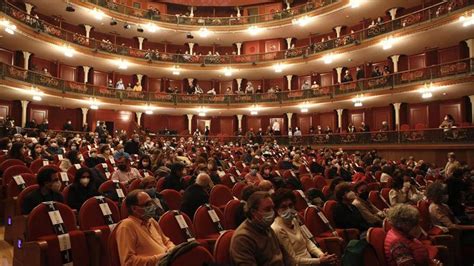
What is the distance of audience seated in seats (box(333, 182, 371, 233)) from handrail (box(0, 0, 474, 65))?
13901 mm

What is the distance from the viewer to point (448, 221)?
15.5 feet

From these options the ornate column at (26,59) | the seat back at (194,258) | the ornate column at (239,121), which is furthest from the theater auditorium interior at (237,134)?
the ornate column at (239,121)

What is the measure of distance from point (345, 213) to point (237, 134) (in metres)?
19.9

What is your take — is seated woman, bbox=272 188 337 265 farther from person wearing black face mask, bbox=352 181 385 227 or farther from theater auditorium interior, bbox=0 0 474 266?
person wearing black face mask, bbox=352 181 385 227

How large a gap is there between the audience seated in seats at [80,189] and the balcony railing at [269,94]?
13.9 metres

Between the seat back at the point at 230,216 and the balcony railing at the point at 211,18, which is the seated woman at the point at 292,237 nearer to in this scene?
the seat back at the point at 230,216

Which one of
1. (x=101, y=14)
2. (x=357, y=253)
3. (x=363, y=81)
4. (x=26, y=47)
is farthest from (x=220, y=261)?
(x=101, y=14)

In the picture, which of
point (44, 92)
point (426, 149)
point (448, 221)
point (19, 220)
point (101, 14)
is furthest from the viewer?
point (101, 14)

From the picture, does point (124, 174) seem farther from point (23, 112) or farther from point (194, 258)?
point (23, 112)

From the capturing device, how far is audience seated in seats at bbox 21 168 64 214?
158 inches

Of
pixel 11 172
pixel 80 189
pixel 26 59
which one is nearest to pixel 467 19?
pixel 80 189

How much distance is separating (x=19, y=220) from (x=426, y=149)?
51.8 feet

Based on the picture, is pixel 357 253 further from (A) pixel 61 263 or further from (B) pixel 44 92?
(B) pixel 44 92

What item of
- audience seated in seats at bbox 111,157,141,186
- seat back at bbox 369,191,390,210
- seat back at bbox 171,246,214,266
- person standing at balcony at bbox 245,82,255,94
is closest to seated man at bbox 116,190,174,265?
seat back at bbox 171,246,214,266
